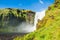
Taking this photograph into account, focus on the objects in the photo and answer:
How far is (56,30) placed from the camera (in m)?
20.5

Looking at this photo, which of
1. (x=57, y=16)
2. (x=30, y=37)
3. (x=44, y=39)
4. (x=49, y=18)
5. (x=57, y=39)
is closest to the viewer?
(x=57, y=39)

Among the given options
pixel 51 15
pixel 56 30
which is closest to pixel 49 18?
pixel 51 15

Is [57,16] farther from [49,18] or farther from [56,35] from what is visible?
[56,35]

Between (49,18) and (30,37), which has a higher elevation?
(49,18)

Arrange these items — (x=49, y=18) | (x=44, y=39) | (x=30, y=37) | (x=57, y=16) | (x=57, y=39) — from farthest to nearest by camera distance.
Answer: (x=49, y=18) < (x=57, y=16) < (x=30, y=37) < (x=44, y=39) < (x=57, y=39)

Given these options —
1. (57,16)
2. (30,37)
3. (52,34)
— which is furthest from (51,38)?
(57,16)

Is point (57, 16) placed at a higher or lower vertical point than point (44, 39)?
higher

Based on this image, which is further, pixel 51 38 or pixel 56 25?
pixel 56 25

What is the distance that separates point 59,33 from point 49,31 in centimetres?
174

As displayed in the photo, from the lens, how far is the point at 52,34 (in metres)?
20.4

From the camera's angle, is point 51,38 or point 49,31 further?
point 49,31

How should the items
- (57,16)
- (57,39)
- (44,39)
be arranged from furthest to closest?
(57,16), (44,39), (57,39)

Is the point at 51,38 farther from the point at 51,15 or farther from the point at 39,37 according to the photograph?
the point at 51,15

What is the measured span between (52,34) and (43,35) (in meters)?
1.29
